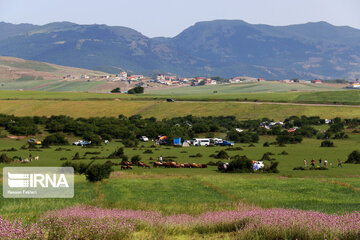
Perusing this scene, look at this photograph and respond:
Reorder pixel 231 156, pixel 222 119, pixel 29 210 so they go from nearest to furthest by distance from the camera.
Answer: pixel 29 210 → pixel 231 156 → pixel 222 119

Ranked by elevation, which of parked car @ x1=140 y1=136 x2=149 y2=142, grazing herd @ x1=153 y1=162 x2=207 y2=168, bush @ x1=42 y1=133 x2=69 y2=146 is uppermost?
grazing herd @ x1=153 y1=162 x2=207 y2=168

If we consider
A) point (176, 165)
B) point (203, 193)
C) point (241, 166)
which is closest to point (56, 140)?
point (176, 165)

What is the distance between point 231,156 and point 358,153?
14769 mm

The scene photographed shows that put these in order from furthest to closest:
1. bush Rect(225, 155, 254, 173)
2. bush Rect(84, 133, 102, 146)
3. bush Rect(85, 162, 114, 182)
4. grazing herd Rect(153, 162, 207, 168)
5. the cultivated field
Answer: bush Rect(84, 133, 102, 146) < grazing herd Rect(153, 162, 207, 168) < bush Rect(225, 155, 254, 173) < bush Rect(85, 162, 114, 182) < the cultivated field

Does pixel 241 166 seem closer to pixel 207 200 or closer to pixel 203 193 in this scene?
pixel 203 193

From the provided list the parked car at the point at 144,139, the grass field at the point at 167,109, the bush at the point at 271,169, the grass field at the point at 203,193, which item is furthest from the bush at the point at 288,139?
the grass field at the point at 167,109

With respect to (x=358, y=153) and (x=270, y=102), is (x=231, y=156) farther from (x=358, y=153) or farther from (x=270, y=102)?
(x=270, y=102)

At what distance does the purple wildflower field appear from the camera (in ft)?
45.3

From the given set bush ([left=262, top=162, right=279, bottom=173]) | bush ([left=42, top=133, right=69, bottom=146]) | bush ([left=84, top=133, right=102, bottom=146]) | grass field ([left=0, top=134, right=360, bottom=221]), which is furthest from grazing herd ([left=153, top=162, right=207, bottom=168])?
bush ([left=42, top=133, right=69, bottom=146])

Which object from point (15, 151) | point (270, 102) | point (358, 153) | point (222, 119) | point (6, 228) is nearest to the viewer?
point (6, 228)

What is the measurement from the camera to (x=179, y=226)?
1623cm

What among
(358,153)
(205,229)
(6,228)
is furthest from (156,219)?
(358,153)

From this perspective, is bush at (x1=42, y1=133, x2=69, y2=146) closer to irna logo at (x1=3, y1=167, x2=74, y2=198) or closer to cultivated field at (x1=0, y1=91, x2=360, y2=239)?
cultivated field at (x1=0, y1=91, x2=360, y2=239)

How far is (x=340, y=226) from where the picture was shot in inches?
544
